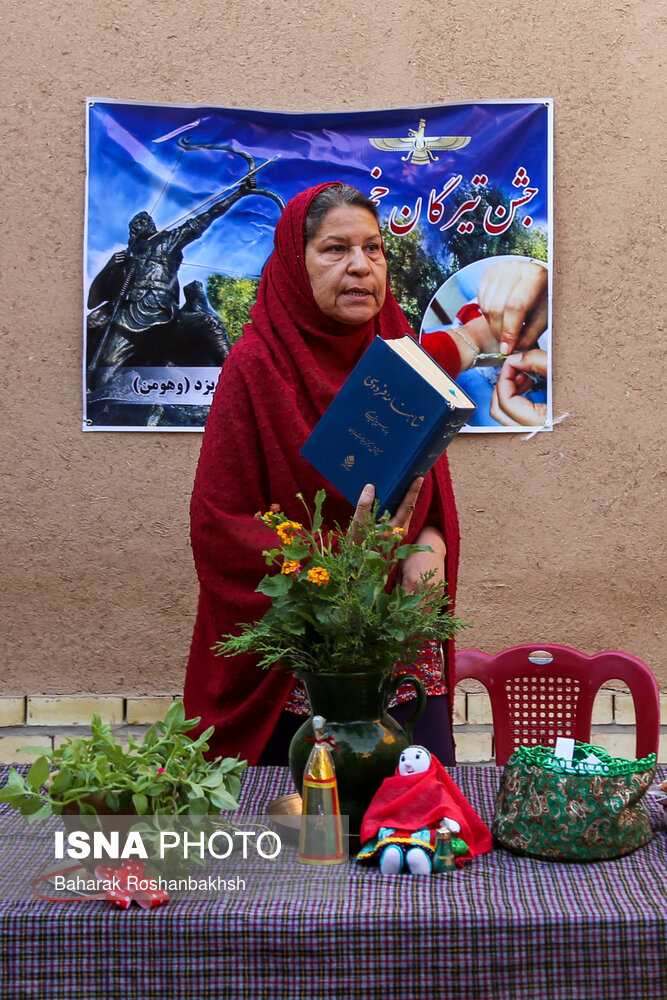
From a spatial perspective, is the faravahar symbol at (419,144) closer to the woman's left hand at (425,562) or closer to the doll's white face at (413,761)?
the woman's left hand at (425,562)

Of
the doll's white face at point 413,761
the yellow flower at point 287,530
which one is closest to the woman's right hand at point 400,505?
the yellow flower at point 287,530

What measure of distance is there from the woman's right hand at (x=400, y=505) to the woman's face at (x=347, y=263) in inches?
15.7

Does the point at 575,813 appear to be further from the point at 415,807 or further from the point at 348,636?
the point at 348,636

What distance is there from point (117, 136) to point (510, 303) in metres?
1.31

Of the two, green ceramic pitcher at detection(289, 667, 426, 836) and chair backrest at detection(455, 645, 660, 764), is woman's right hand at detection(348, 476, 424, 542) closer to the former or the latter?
green ceramic pitcher at detection(289, 667, 426, 836)

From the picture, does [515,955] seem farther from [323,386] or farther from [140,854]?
[323,386]

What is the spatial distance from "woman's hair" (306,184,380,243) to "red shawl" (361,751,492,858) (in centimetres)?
110

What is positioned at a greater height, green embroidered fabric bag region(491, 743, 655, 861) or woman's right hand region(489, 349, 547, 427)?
woman's right hand region(489, 349, 547, 427)

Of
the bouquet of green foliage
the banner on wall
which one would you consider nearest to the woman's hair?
the bouquet of green foliage

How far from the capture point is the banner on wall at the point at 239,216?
3.11 m

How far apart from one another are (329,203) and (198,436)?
1318 millimetres

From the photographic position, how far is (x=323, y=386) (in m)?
1.97

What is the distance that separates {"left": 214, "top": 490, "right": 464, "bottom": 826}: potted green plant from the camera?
1.29 m

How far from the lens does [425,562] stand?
73.1 inches
